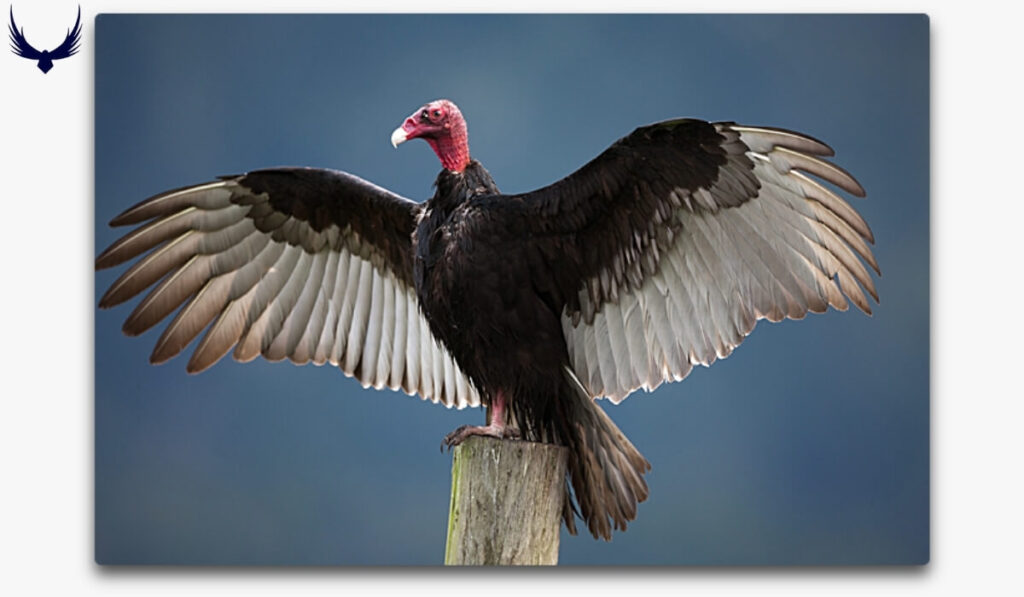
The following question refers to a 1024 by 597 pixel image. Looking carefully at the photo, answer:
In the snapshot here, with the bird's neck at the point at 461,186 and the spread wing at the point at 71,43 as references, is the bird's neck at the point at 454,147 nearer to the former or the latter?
the bird's neck at the point at 461,186

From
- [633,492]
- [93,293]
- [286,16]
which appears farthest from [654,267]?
[93,293]

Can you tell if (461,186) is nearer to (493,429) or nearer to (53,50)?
(493,429)

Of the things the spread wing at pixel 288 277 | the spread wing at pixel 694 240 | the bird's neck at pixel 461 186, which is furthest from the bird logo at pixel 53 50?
Answer: the spread wing at pixel 694 240

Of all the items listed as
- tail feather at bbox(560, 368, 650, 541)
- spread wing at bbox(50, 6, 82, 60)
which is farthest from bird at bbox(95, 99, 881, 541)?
spread wing at bbox(50, 6, 82, 60)

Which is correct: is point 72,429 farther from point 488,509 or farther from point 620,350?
point 620,350

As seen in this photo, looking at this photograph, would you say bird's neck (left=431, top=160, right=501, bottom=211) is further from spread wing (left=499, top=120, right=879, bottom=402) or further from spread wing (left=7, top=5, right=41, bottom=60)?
spread wing (left=7, top=5, right=41, bottom=60)

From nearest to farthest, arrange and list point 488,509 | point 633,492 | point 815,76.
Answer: point 488,509 < point 633,492 < point 815,76
